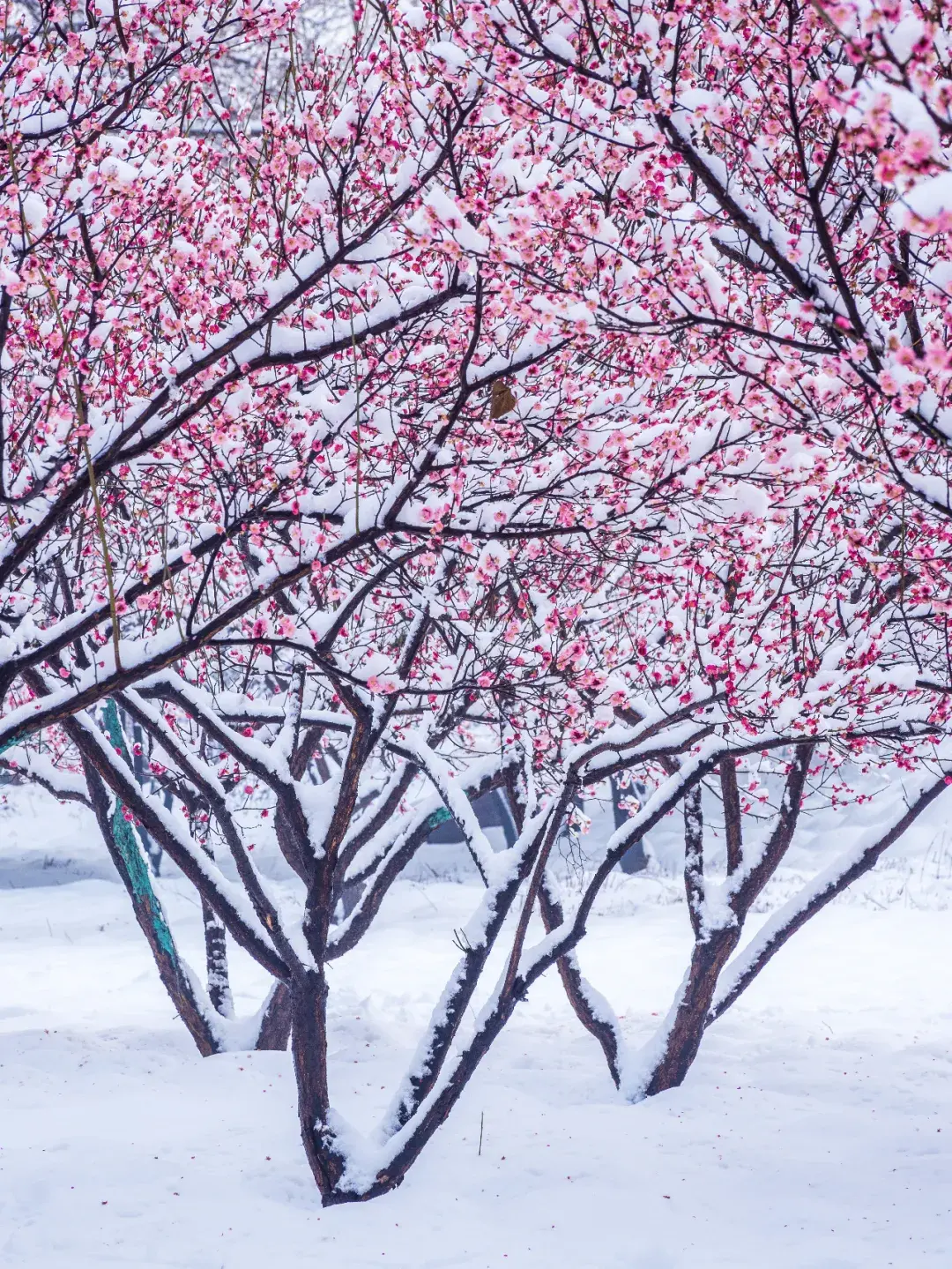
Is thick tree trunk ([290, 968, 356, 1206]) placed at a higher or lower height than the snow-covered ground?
higher

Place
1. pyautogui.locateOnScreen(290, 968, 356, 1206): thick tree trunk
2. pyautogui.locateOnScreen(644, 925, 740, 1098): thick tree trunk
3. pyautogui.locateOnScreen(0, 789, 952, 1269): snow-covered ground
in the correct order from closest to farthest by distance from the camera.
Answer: pyautogui.locateOnScreen(0, 789, 952, 1269): snow-covered ground → pyautogui.locateOnScreen(290, 968, 356, 1206): thick tree trunk → pyautogui.locateOnScreen(644, 925, 740, 1098): thick tree trunk

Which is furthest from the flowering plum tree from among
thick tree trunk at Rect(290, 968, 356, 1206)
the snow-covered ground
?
the snow-covered ground

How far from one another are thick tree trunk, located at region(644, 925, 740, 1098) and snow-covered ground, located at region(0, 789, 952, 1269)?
0.18m

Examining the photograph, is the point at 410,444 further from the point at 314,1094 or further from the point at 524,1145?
the point at 524,1145

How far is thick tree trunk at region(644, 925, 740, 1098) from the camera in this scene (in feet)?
22.5

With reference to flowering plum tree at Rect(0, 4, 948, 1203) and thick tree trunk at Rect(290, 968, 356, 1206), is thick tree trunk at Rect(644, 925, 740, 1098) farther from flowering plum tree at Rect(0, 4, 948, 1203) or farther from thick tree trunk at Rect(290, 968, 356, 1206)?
thick tree trunk at Rect(290, 968, 356, 1206)

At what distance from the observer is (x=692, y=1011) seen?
22.8ft

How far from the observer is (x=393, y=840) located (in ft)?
24.6

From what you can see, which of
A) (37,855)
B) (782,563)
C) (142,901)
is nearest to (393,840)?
(142,901)

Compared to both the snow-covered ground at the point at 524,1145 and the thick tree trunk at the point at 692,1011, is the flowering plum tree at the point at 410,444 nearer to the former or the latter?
the thick tree trunk at the point at 692,1011

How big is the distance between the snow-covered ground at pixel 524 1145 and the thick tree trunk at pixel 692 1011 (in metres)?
0.18

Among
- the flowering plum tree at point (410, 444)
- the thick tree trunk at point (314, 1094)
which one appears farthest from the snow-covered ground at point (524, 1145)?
the flowering plum tree at point (410, 444)

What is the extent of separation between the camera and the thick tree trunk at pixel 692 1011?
6867mm

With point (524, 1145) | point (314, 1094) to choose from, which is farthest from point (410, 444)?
point (524, 1145)
